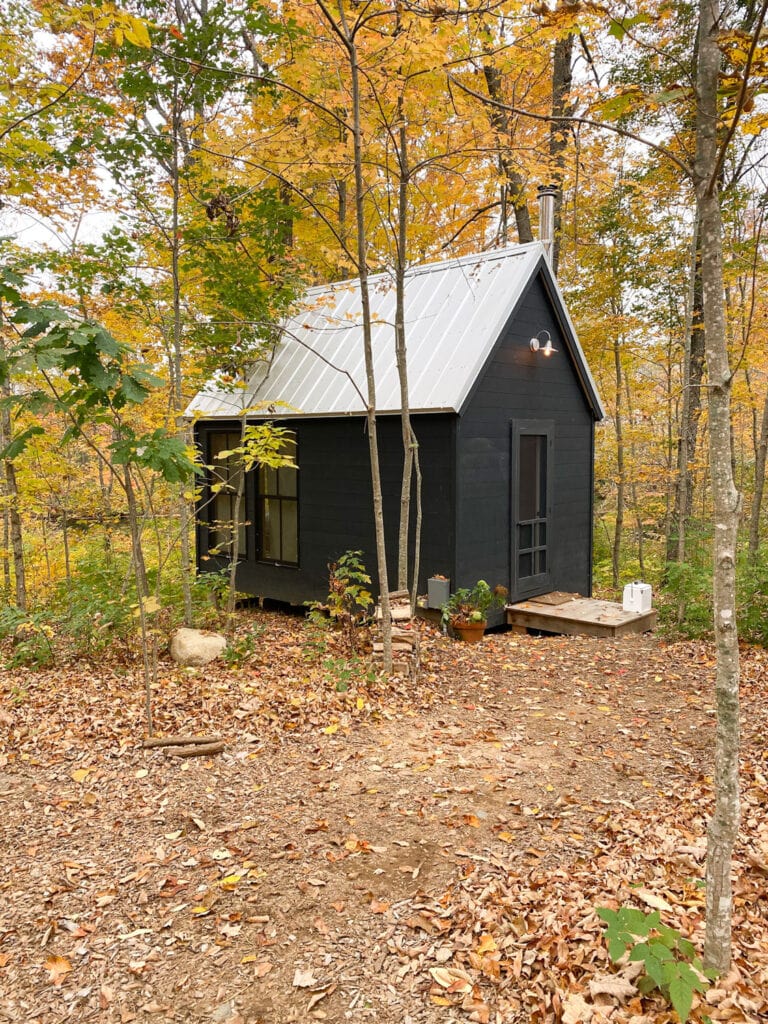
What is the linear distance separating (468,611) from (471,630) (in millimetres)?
221

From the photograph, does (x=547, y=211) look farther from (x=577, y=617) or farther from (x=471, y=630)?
(x=471, y=630)

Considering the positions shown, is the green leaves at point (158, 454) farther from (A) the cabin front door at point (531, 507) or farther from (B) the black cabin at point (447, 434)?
(A) the cabin front door at point (531, 507)

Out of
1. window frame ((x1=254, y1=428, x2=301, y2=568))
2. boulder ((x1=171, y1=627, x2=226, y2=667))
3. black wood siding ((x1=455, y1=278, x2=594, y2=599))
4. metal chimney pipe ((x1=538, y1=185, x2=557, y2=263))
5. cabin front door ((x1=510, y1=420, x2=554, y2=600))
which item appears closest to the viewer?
boulder ((x1=171, y1=627, x2=226, y2=667))

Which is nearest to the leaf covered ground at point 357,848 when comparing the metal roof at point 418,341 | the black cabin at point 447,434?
the black cabin at point 447,434

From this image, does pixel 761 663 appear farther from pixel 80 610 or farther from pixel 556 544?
pixel 80 610

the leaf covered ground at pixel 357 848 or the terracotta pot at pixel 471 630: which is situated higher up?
the terracotta pot at pixel 471 630

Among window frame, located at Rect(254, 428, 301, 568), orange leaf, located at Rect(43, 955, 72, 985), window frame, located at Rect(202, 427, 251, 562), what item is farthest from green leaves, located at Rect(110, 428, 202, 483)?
window frame, located at Rect(202, 427, 251, 562)

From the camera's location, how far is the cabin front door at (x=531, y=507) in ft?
28.2

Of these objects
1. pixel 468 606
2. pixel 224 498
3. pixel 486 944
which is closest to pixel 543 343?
pixel 468 606

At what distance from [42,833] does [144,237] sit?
593 centimetres

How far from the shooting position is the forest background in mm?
4027

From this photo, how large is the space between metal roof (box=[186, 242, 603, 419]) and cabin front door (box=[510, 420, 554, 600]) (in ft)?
4.26

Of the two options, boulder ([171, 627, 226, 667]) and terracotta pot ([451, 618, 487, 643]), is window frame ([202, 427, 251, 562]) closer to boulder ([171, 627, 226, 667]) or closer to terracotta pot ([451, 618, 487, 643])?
boulder ([171, 627, 226, 667])

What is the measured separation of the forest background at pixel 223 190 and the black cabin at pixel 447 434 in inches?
37.4
